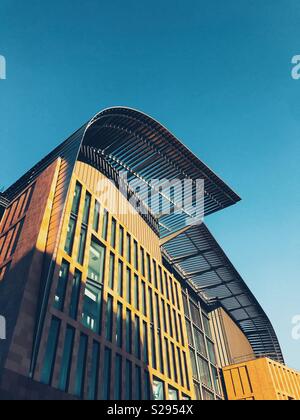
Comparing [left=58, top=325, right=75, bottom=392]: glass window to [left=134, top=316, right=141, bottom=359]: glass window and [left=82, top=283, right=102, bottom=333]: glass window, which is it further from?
[left=134, top=316, right=141, bottom=359]: glass window

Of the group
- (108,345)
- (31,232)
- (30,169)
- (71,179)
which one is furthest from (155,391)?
(30,169)

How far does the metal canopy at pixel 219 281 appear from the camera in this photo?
4459 cm

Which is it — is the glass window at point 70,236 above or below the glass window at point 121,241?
below

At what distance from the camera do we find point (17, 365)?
664 inches

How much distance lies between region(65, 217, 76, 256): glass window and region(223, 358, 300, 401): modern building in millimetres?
30999

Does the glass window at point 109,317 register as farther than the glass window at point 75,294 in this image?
Yes

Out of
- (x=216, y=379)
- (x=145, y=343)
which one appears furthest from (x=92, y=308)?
(x=216, y=379)

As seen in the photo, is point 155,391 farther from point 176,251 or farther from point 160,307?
point 176,251

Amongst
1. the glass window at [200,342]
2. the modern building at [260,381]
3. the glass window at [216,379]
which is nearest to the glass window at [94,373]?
the glass window at [200,342]

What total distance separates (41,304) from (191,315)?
100 feet

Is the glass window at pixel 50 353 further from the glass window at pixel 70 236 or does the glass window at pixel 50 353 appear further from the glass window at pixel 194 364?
the glass window at pixel 194 364

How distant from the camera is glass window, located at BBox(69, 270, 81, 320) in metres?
21.9

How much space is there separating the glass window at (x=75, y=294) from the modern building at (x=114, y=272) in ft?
0.29

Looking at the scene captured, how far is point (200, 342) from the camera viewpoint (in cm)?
4562
